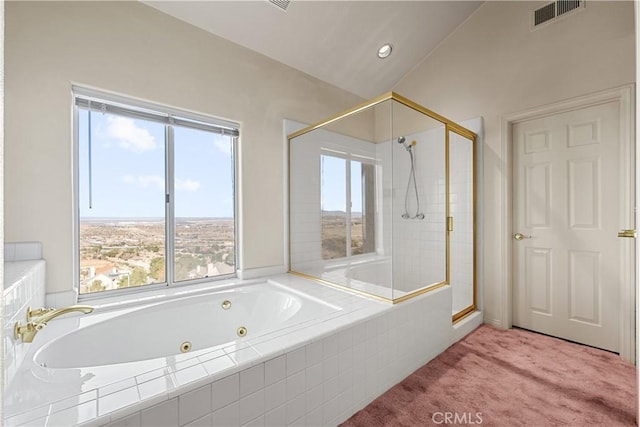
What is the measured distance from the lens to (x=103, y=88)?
1842 mm

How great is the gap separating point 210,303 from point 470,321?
2.15 metres

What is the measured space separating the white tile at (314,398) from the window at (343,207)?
4.52ft

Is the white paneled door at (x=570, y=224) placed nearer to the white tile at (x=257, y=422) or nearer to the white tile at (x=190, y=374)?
the white tile at (x=257, y=422)

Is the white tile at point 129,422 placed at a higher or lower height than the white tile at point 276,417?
higher

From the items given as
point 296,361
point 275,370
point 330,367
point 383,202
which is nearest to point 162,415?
point 275,370

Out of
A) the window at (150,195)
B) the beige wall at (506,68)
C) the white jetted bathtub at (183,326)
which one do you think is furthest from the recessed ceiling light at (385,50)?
the white jetted bathtub at (183,326)

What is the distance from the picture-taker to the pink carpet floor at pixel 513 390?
150 centimetres

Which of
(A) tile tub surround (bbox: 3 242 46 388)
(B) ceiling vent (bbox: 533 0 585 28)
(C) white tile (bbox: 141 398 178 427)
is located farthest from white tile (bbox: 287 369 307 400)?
(B) ceiling vent (bbox: 533 0 585 28)

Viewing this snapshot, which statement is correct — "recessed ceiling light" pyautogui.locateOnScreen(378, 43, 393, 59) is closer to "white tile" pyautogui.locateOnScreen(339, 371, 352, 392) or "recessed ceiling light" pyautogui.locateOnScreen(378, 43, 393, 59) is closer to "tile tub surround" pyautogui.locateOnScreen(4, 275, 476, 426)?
"tile tub surround" pyautogui.locateOnScreen(4, 275, 476, 426)

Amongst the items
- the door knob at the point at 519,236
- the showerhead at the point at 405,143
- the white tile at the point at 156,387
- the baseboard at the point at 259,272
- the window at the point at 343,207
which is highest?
the showerhead at the point at 405,143

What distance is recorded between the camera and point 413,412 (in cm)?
154

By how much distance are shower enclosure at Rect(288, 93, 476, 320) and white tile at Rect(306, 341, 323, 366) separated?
0.92 meters

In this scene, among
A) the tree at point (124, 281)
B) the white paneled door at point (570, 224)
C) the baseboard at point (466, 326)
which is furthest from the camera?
→ the baseboard at point (466, 326)

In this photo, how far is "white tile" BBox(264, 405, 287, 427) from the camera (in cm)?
119
